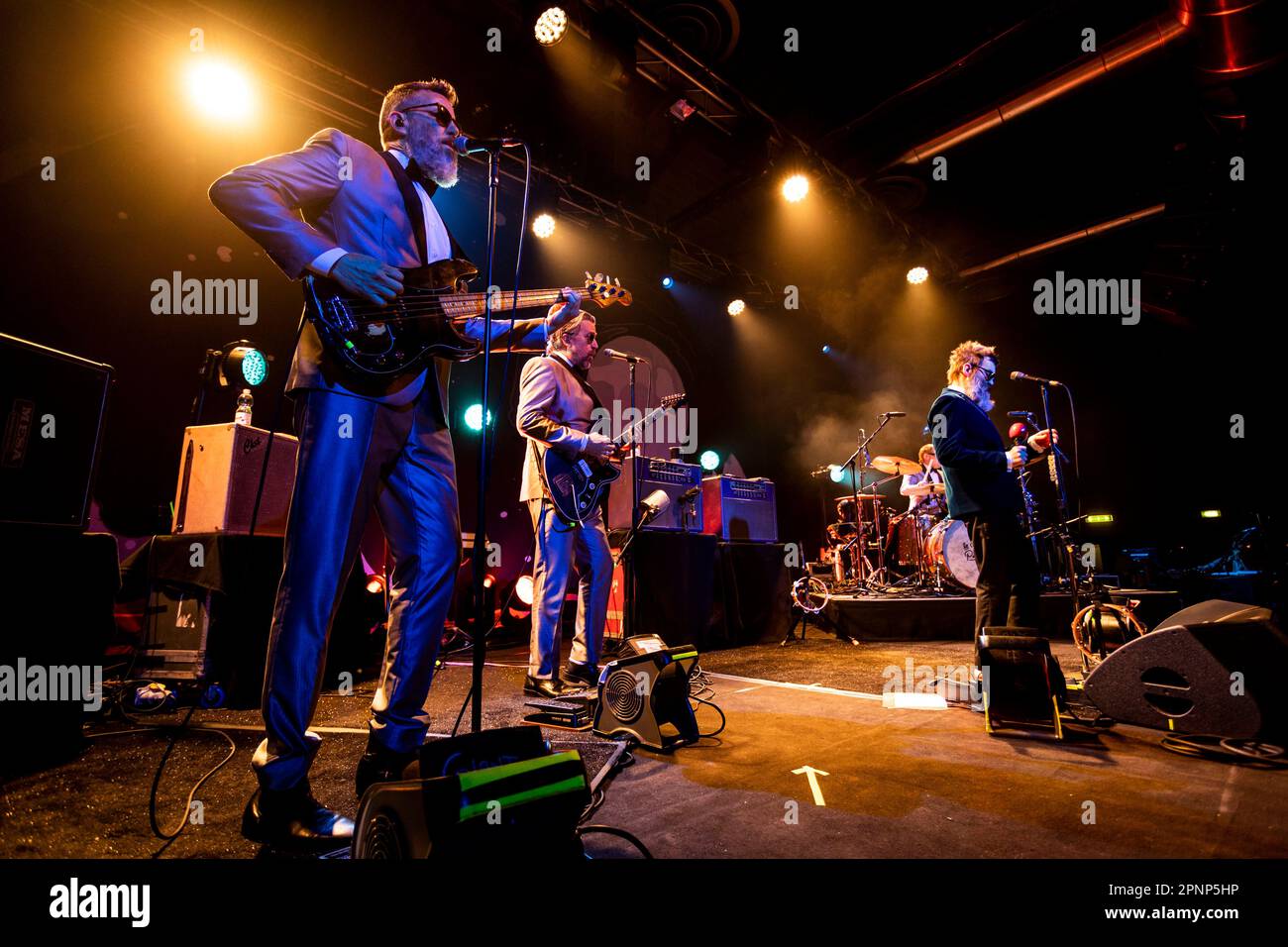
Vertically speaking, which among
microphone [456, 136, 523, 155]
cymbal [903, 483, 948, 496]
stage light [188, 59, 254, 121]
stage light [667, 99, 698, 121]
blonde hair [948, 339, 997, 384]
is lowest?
cymbal [903, 483, 948, 496]

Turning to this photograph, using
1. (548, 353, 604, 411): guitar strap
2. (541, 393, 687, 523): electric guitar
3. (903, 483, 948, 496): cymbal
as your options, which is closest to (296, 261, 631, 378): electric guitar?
(541, 393, 687, 523): electric guitar

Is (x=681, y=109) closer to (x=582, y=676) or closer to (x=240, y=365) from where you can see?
(x=240, y=365)

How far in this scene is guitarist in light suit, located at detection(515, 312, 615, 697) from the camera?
12.0 feet

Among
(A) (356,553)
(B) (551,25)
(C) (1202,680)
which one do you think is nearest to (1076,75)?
(B) (551,25)

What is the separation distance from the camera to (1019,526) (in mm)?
3494

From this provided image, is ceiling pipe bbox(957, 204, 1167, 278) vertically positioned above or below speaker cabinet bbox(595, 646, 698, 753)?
above

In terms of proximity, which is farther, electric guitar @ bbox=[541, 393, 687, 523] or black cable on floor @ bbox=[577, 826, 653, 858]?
electric guitar @ bbox=[541, 393, 687, 523]

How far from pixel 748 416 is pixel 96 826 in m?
10.8

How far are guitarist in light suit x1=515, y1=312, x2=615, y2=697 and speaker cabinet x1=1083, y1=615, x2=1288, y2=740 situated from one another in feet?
9.27

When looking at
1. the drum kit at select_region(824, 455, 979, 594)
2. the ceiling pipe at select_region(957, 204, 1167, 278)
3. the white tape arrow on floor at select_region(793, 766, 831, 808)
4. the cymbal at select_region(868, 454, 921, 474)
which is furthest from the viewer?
the cymbal at select_region(868, 454, 921, 474)

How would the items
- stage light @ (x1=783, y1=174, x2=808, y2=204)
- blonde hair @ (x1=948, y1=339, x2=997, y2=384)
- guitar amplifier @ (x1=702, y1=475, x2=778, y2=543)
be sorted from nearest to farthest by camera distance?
blonde hair @ (x1=948, y1=339, x2=997, y2=384), guitar amplifier @ (x1=702, y1=475, x2=778, y2=543), stage light @ (x1=783, y1=174, x2=808, y2=204)

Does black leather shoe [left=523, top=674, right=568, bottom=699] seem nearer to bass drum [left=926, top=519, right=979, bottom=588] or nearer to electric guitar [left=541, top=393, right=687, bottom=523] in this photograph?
electric guitar [left=541, top=393, right=687, bottom=523]
